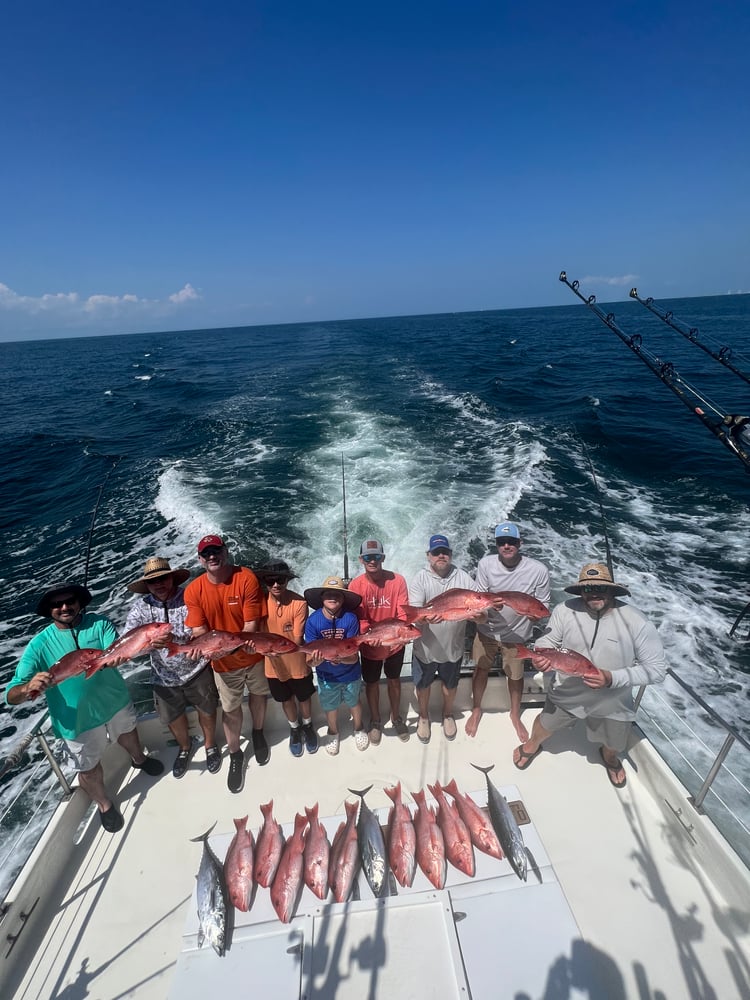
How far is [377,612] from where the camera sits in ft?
14.3

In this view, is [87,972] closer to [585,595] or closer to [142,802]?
[142,802]

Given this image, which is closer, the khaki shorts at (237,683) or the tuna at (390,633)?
the tuna at (390,633)

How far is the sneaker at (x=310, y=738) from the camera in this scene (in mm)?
4676

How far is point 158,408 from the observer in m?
27.7

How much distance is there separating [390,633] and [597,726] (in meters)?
2.23

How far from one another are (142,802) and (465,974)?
128 inches

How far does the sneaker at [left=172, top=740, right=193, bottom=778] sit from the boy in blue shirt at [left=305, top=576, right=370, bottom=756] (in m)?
1.54

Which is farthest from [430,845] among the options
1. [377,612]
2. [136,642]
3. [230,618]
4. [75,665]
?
→ [75,665]

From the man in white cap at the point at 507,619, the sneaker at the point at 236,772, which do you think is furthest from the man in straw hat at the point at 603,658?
the sneaker at the point at 236,772

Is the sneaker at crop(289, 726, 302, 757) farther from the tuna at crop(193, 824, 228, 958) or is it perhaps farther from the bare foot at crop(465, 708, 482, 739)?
the bare foot at crop(465, 708, 482, 739)

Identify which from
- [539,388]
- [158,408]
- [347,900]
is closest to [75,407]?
[158,408]

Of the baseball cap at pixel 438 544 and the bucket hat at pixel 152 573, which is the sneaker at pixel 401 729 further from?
the bucket hat at pixel 152 573

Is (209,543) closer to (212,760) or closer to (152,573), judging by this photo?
(152,573)

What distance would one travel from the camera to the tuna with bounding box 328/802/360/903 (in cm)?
324
